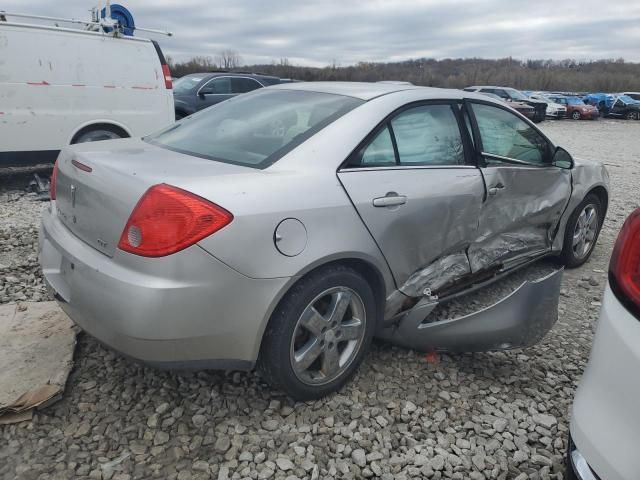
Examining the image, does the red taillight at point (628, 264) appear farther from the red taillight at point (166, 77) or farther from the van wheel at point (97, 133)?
the red taillight at point (166, 77)

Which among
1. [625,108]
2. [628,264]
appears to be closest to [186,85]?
[628,264]

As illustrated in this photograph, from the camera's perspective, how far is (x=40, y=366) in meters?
2.57

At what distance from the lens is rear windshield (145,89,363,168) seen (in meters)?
2.47

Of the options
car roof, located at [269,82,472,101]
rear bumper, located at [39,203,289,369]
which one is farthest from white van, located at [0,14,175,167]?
rear bumper, located at [39,203,289,369]

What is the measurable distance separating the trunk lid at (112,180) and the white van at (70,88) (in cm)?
425

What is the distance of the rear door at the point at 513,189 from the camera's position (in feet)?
10.4

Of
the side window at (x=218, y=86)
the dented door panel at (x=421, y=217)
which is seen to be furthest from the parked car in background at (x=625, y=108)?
the dented door panel at (x=421, y=217)

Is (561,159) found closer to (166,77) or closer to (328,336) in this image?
(328,336)

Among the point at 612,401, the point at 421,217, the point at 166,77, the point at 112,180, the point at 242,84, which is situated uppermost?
the point at 166,77

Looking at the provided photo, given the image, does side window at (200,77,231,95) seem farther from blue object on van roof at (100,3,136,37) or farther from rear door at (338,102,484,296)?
rear door at (338,102,484,296)

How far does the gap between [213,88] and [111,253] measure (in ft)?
29.8

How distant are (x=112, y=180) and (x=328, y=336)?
1173 millimetres

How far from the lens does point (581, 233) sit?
4.40 metres

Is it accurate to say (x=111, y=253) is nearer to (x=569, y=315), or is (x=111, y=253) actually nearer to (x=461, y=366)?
(x=461, y=366)
